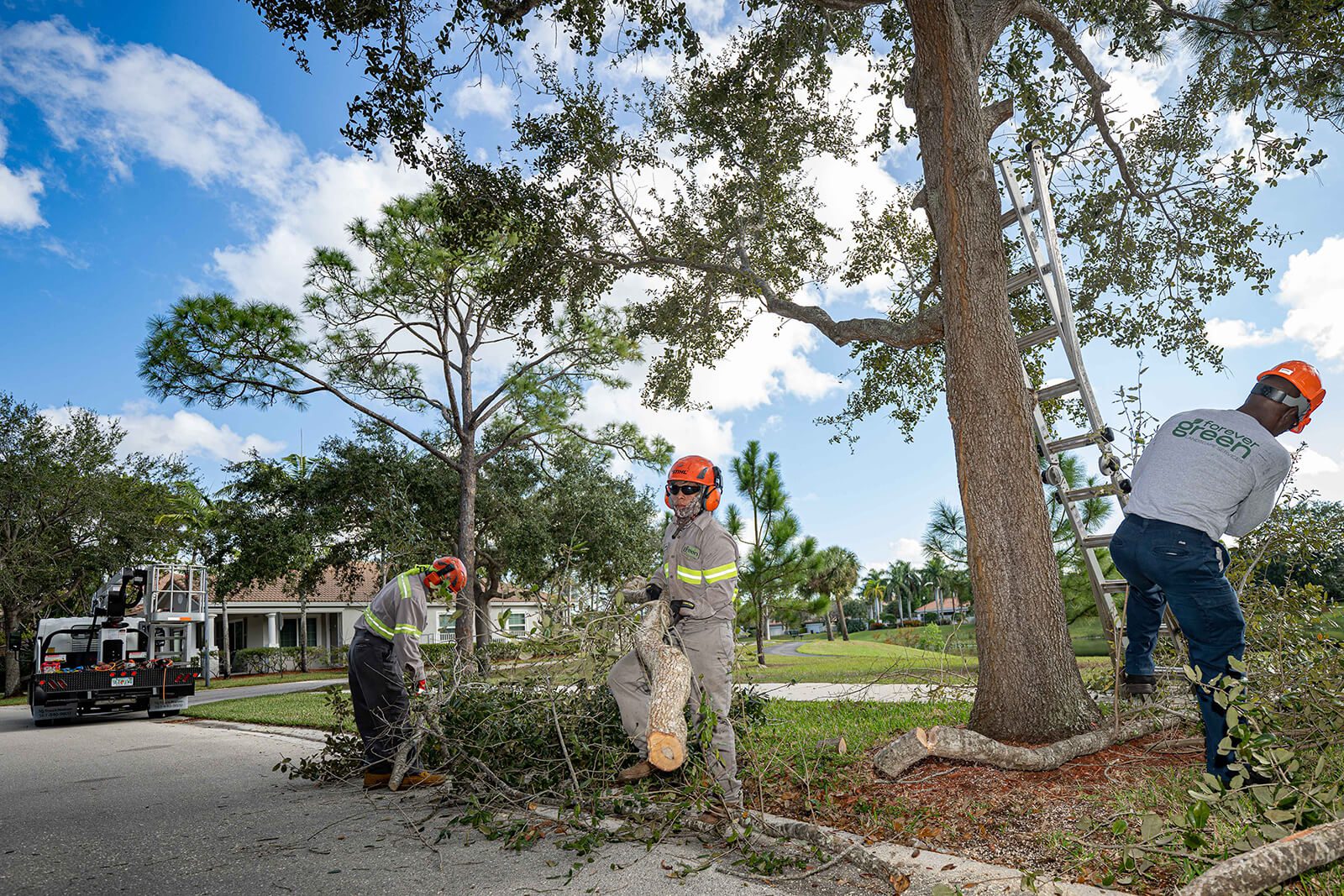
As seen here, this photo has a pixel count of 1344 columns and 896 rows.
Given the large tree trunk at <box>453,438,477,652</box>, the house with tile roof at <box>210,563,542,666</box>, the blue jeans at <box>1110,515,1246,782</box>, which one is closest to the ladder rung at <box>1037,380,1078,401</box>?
the blue jeans at <box>1110,515,1246,782</box>

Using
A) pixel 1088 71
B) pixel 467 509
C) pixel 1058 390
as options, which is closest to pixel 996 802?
pixel 1058 390

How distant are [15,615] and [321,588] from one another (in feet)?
51.9

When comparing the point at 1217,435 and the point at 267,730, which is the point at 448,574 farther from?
the point at 267,730

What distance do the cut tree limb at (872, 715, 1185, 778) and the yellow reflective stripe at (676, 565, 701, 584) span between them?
5.33 ft

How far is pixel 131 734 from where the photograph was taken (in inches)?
510

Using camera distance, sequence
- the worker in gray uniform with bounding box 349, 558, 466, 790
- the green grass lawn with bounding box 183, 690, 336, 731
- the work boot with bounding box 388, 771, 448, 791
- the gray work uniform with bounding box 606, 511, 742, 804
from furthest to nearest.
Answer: the green grass lawn with bounding box 183, 690, 336, 731 < the worker in gray uniform with bounding box 349, 558, 466, 790 < the work boot with bounding box 388, 771, 448, 791 < the gray work uniform with bounding box 606, 511, 742, 804

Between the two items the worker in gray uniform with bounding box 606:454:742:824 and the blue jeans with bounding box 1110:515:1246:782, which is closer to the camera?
the blue jeans with bounding box 1110:515:1246:782

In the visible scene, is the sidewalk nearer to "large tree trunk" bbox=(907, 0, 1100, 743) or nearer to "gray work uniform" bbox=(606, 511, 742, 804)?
"large tree trunk" bbox=(907, 0, 1100, 743)

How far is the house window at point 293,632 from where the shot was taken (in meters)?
43.3

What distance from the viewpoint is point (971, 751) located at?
4828 mm

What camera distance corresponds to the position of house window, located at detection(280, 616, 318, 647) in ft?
142

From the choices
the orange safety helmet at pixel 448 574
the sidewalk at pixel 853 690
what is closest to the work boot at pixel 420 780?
the orange safety helmet at pixel 448 574

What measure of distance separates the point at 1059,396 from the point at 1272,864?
406 centimetres

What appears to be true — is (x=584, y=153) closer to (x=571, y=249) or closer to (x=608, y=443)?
(x=571, y=249)
